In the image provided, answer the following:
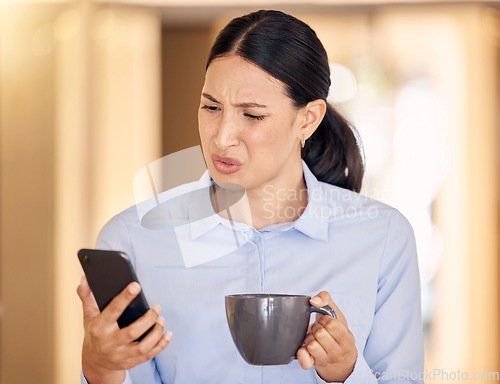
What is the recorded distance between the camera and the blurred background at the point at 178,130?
2.82 ft

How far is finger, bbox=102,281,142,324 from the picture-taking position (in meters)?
0.43

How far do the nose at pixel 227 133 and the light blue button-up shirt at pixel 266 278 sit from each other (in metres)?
0.07

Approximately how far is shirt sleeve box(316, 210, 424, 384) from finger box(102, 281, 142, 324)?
27cm

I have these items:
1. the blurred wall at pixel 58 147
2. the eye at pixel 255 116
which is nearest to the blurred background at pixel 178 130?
the blurred wall at pixel 58 147

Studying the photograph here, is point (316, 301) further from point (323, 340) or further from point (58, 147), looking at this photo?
point (58, 147)

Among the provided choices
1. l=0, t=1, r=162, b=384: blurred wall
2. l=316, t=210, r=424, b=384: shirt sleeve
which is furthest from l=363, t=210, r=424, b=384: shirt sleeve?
l=0, t=1, r=162, b=384: blurred wall

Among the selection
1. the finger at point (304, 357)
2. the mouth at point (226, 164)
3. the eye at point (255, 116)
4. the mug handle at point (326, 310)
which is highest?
the eye at point (255, 116)

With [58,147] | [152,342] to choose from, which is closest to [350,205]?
[152,342]

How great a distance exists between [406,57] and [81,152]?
806mm

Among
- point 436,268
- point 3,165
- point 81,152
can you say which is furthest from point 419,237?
point 3,165

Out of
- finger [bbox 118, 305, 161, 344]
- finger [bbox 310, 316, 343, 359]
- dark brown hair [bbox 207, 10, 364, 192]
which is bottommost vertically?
finger [bbox 310, 316, 343, 359]

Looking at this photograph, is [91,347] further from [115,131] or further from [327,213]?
[115,131]

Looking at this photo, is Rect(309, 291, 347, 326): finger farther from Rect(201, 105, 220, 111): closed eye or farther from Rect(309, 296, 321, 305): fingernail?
Rect(201, 105, 220, 111): closed eye

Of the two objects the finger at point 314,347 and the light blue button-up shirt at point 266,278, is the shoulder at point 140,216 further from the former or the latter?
the finger at point 314,347
